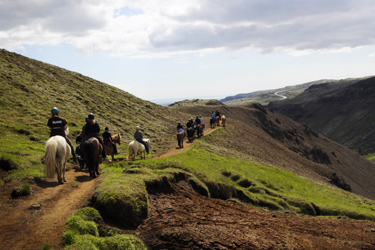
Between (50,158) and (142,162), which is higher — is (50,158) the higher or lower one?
the higher one

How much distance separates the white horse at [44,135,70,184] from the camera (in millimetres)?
16734

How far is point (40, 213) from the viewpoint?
1284 cm

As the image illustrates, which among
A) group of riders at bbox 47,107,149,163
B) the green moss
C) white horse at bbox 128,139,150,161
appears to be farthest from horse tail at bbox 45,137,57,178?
white horse at bbox 128,139,150,161

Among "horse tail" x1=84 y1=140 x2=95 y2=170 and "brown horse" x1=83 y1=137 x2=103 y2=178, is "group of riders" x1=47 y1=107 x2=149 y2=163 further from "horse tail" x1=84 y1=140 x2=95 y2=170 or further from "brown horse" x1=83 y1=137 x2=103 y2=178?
"horse tail" x1=84 y1=140 x2=95 y2=170

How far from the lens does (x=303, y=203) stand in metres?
28.6

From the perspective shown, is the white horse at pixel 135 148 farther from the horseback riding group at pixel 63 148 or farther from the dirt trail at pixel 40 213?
the dirt trail at pixel 40 213

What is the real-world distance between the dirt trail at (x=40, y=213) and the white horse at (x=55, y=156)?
30.1 inches

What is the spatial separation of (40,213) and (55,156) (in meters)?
4.80

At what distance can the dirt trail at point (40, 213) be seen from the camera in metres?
10.6

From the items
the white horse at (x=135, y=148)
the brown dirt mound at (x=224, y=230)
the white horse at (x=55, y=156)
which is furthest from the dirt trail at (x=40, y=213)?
the white horse at (x=135, y=148)

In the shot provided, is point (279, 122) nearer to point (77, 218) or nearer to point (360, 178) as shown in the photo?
point (360, 178)

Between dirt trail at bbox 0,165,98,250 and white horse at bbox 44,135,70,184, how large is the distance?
0.76 m

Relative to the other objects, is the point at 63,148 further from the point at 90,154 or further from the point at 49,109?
the point at 49,109

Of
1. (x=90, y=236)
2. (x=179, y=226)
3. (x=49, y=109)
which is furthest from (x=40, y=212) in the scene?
(x=49, y=109)
